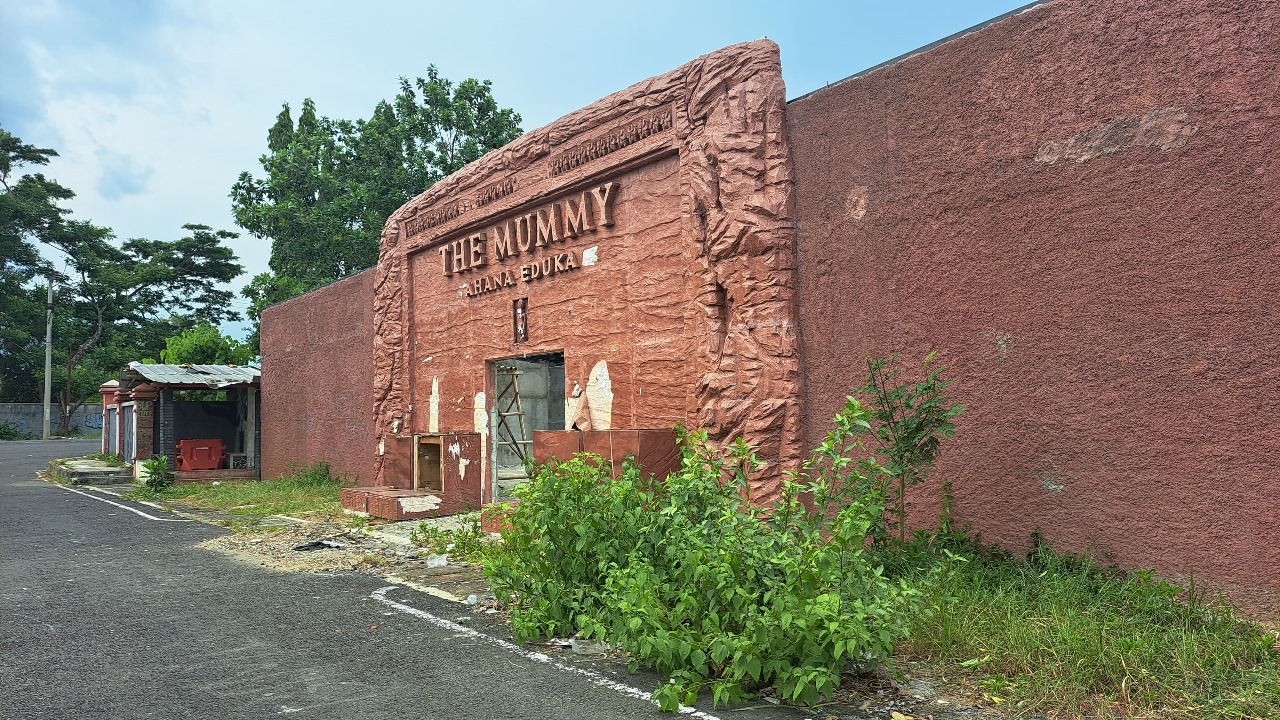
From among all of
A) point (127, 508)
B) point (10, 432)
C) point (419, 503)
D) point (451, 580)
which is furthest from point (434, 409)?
point (10, 432)

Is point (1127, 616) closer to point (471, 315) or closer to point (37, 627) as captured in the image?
point (37, 627)

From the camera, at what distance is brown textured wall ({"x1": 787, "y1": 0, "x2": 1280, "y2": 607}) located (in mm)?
4719

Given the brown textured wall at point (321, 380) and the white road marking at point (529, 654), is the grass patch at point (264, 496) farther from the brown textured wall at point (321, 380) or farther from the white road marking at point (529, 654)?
the white road marking at point (529, 654)

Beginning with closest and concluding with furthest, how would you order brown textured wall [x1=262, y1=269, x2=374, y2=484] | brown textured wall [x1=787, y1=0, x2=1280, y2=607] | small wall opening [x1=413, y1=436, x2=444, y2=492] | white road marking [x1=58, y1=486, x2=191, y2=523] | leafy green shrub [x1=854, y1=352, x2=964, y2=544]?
1. brown textured wall [x1=787, y1=0, x2=1280, y2=607]
2. leafy green shrub [x1=854, y1=352, x2=964, y2=544]
3. small wall opening [x1=413, y1=436, x2=444, y2=492]
4. white road marking [x1=58, y1=486, x2=191, y2=523]
5. brown textured wall [x1=262, y1=269, x2=374, y2=484]

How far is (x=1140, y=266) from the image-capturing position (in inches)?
201

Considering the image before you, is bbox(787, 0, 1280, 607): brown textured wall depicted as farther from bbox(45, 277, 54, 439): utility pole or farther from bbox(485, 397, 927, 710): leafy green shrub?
bbox(45, 277, 54, 439): utility pole

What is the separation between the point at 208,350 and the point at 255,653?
22.1m

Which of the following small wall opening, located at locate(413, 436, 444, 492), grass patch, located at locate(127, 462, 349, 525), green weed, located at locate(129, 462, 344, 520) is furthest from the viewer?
green weed, located at locate(129, 462, 344, 520)

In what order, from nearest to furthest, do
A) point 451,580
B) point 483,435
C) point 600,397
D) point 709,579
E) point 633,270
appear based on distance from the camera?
point 709,579 < point 451,580 < point 633,270 < point 600,397 < point 483,435

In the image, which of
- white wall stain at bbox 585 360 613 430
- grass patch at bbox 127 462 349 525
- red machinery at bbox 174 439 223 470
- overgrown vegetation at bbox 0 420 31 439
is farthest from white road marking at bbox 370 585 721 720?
overgrown vegetation at bbox 0 420 31 439

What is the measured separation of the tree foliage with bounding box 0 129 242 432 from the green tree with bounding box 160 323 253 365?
15.6 metres

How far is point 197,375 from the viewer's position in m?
19.5

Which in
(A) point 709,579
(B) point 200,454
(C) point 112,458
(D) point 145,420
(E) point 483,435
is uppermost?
(D) point 145,420

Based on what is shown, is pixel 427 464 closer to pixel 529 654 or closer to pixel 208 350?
pixel 529 654
